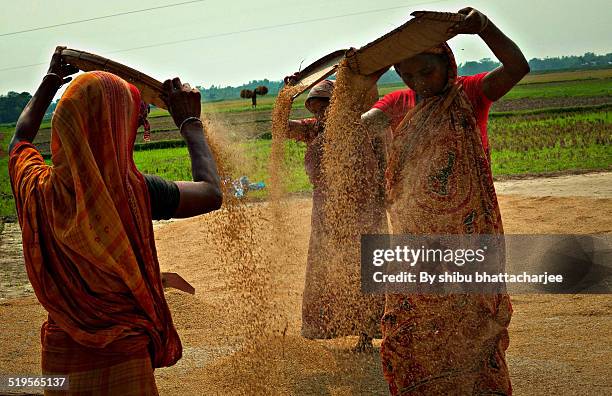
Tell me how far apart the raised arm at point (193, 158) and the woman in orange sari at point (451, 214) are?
1.45 metres

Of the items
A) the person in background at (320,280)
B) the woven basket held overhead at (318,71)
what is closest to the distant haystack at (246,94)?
the person in background at (320,280)

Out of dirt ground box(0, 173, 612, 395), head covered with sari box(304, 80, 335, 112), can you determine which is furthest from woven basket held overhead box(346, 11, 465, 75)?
dirt ground box(0, 173, 612, 395)

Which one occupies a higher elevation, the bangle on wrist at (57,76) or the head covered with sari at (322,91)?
the bangle on wrist at (57,76)

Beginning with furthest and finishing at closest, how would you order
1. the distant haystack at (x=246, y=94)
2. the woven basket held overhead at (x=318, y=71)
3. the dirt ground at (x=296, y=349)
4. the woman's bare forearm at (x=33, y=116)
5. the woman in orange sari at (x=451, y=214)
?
the distant haystack at (x=246, y=94), the dirt ground at (x=296, y=349), the woven basket held overhead at (x=318, y=71), the woman in orange sari at (x=451, y=214), the woman's bare forearm at (x=33, y=116)

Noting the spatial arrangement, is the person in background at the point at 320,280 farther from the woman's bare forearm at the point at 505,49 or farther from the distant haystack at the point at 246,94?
the distant haystack at the point at 246,94

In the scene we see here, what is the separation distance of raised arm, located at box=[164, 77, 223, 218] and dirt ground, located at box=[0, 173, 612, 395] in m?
2.48

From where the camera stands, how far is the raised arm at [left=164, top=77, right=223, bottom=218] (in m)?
2.69

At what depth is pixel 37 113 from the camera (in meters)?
2.85

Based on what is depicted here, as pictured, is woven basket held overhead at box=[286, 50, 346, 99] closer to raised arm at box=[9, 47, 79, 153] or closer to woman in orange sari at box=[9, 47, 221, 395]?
raised arm at box=[9, 47, 79, 153]

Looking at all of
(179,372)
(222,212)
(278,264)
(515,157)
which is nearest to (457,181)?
(222,212)

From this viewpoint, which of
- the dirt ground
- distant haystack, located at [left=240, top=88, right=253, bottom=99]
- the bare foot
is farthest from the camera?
distant haystack, located at [left=240, top=88, right=253, bottom=99]

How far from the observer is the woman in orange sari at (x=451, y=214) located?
3.80 m

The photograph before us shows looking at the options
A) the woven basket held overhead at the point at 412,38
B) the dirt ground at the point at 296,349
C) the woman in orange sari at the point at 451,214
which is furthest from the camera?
the dirt ground at the point at 296,349

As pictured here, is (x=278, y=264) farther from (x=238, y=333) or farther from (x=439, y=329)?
(x=439, y=329)
